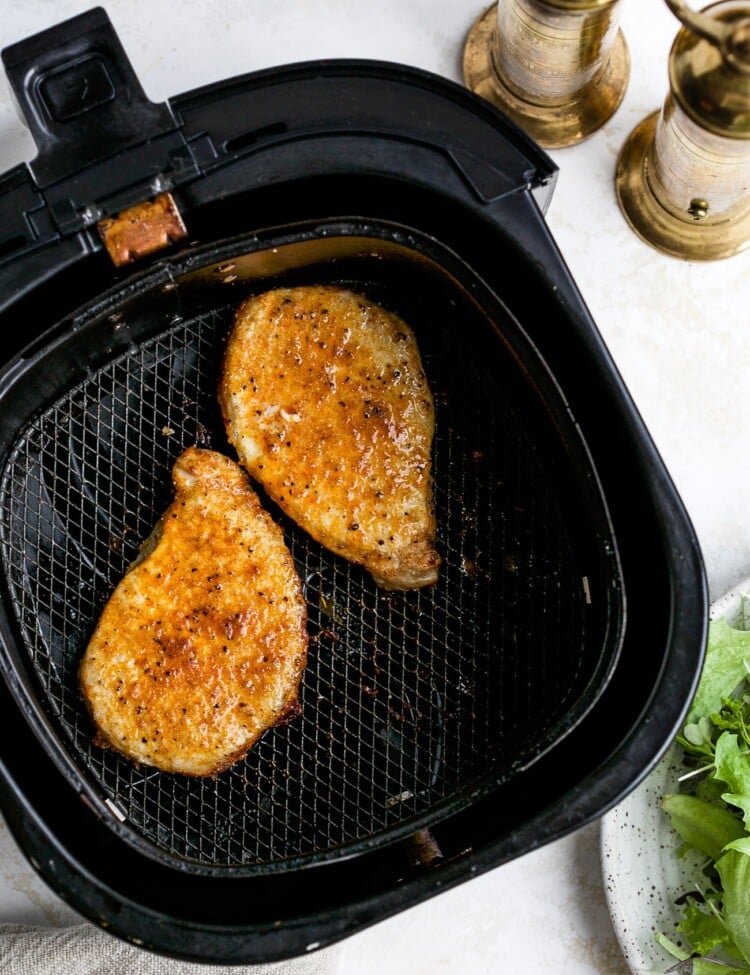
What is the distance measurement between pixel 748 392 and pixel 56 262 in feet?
3.48

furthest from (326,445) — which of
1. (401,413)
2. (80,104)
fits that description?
(80,104)

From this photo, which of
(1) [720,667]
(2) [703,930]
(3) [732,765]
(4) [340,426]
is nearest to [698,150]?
(4) [340,426]

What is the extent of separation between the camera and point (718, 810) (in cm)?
160

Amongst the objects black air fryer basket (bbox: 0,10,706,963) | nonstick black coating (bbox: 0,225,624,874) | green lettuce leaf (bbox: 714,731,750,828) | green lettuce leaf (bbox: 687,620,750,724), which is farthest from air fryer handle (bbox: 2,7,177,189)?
green lettuce leaf (bbox: 714,731,750,828)

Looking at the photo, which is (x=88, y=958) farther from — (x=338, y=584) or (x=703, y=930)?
(x=703, y=930)

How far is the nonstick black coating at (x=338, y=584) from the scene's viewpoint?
1.49 metres

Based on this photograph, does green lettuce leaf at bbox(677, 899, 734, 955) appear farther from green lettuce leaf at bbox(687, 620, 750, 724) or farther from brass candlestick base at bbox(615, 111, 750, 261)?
brass candlestick base at bbox(615, 111, 750, 261)

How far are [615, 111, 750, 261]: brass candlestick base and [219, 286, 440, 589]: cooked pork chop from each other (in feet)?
1.49

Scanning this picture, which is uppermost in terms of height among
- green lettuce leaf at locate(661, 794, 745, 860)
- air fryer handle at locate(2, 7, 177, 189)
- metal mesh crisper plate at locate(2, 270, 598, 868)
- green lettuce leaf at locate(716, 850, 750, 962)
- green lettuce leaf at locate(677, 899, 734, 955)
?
air fryer handle at locate(2, 7, 177, 189)

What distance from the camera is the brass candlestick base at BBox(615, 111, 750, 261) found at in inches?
64.7

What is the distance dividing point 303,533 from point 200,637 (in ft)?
0.72

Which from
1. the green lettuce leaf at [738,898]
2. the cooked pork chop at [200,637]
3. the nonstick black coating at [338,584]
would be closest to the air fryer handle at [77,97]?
the nonstick black coating at [338,584]

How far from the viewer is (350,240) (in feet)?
4.66

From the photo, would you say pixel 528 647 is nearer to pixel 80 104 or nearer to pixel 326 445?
pixel 326 445
